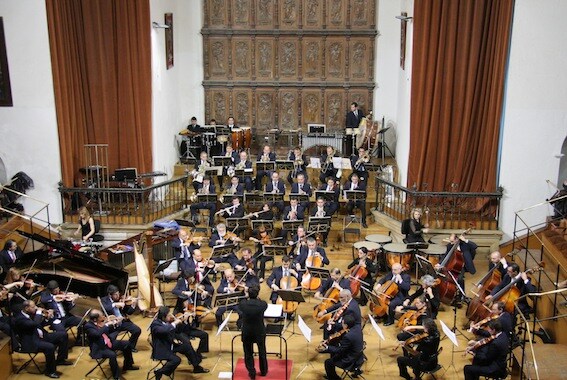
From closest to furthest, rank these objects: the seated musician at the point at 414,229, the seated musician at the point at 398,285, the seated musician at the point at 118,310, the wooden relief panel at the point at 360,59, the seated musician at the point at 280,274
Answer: the seated musician at the point at 118,310 < the seated musician at the point at 398,285 < the seated musician at the point at 280,274 < the seated musician at the point at 414,229 < the wooden relief panel at the point at 360,59

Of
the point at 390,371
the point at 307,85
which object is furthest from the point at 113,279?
the point at 307,85

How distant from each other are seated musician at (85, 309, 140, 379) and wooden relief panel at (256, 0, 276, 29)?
473 inches

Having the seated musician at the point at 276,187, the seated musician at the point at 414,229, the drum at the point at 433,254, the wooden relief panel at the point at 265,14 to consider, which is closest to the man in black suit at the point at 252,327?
the drum at the point at 433,254

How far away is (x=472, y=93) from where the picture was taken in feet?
50.5

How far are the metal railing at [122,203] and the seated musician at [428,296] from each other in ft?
22.1

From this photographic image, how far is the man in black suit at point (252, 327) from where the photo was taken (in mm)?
9484

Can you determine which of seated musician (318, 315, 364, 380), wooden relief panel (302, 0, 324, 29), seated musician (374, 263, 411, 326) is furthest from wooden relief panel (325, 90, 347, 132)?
seated musician (318, 315, 364, 380)

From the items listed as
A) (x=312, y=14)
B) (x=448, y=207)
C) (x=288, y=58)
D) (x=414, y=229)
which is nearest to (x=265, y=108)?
(x=288, y=58)

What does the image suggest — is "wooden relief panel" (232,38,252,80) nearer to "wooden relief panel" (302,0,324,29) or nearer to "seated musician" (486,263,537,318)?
"wooden relief panel" (302,0,324,29)

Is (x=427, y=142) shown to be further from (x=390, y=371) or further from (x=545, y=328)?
(x=390, y=371)

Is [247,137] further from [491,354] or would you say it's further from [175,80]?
[491,354]

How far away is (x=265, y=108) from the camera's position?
20.2 meters

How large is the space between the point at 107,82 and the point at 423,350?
10612mm

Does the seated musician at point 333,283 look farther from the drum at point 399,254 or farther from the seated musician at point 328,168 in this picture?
the seated musician at point 328,168
